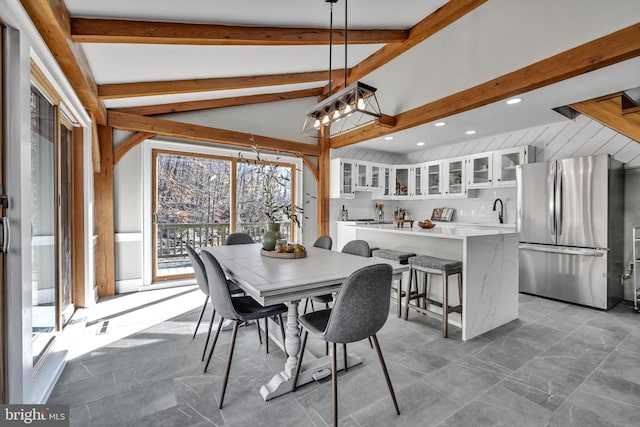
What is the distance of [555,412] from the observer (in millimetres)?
1732

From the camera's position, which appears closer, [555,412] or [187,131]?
[555,412]

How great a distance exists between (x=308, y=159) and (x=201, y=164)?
1960 millimetres

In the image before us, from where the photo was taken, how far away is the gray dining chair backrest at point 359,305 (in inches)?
59.3

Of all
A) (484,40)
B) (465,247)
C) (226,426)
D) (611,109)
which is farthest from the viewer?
(611,109)

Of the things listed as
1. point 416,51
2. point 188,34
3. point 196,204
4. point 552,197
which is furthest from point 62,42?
point 552,197

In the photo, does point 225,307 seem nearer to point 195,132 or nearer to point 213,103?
point 195,132

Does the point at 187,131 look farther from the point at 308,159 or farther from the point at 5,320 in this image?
the point at 5,320

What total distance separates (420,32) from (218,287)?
3.79m

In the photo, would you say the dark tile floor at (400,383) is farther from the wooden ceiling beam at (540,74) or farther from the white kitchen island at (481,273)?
the wooden ceiling beam at (540,74)

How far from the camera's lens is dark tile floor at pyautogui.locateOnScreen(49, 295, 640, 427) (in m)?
1.68

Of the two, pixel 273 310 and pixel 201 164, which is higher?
pixel 201 164

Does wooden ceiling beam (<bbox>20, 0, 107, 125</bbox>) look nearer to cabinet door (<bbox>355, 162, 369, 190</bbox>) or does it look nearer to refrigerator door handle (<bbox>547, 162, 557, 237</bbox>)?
cabinet door (<bbox>355, 162, 369, 190</bbox>)

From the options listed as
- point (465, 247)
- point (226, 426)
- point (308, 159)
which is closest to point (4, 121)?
point (226, 426)

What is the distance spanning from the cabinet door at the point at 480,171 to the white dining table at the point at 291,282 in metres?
3.42
